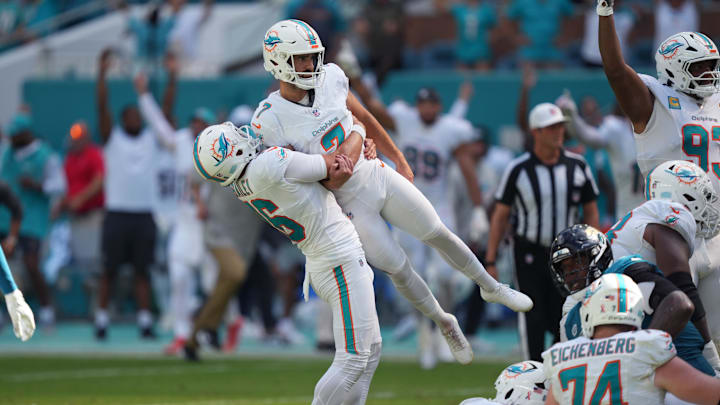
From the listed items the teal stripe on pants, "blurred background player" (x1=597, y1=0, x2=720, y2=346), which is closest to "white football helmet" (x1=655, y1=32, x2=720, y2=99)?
"blurred background player" (x1=597, y1=0, x2=720, y2=346)

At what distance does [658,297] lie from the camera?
525 centimetres

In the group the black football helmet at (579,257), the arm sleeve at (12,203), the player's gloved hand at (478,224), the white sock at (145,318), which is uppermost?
the arm sleeve at (12,203)

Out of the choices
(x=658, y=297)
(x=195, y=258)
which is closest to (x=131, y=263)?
(x=195, y=258)

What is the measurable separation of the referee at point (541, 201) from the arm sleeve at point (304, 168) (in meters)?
2.66

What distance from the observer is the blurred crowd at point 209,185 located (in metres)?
11.9

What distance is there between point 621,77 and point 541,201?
6.74ft

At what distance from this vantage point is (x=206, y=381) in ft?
31.9

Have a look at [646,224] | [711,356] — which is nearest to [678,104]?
[646,224]

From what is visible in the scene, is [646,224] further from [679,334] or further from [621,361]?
[621,361]

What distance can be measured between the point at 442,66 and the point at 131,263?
6.01m

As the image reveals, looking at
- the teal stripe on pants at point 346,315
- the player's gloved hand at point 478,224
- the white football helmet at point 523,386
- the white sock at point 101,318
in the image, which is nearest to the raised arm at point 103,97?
the white sock at point 101,318

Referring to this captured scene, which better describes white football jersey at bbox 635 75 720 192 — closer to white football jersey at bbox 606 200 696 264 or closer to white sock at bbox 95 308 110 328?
white football jersey at bbox 606 200 696 264

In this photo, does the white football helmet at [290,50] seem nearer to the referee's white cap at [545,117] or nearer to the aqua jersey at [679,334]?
the aqua jersey at [679,334]

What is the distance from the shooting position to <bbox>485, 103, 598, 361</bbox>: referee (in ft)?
27.2
